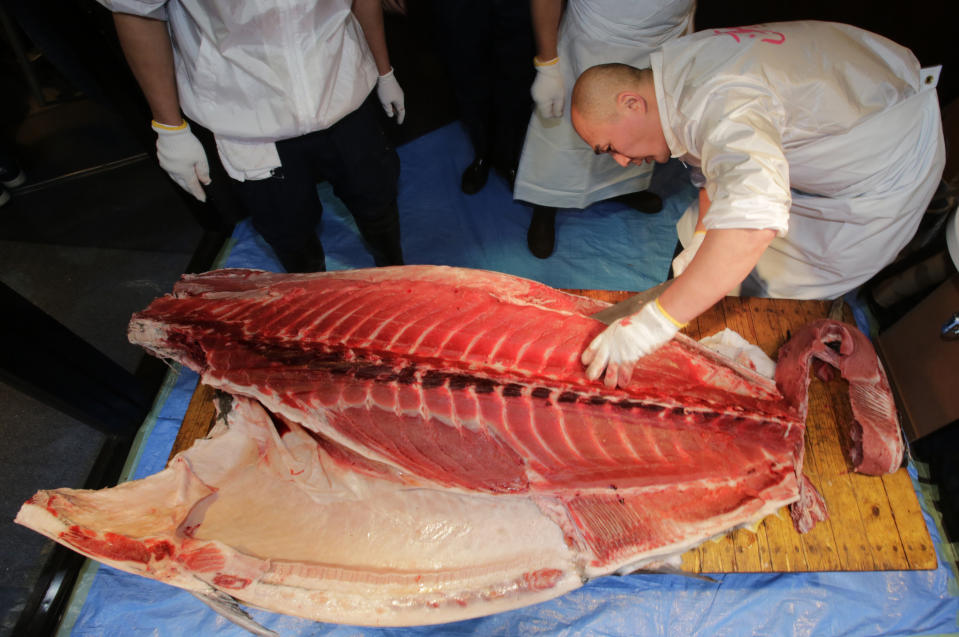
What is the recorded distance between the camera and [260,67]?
6.73 ft

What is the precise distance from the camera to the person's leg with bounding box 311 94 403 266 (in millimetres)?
2518

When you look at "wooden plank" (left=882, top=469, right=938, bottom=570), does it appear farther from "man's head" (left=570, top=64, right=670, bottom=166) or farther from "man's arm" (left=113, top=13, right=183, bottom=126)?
"man's arm" (left=113, top=13, right=183, bottom=126)

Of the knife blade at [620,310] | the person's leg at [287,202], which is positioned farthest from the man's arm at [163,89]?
the knife blade at [620,310]

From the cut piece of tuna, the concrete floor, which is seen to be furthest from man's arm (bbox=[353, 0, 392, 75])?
the cut piece of tuna

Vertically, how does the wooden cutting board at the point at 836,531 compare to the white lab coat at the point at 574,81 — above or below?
below

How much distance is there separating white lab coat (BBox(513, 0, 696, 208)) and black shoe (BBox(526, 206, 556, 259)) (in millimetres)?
106

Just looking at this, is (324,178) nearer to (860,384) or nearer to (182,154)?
(182,154)

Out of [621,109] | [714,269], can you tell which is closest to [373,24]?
[621,109]

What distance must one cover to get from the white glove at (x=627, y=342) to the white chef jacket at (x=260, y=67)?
1.59m

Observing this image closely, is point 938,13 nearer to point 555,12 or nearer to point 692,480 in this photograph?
point 555,12

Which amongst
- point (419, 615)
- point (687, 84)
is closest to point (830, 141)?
point (687, 84)

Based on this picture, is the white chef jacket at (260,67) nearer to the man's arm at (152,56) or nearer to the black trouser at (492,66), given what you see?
the man's arm at (152,56)

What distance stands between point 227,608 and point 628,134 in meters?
2.25

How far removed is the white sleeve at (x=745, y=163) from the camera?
1412 millimetres
